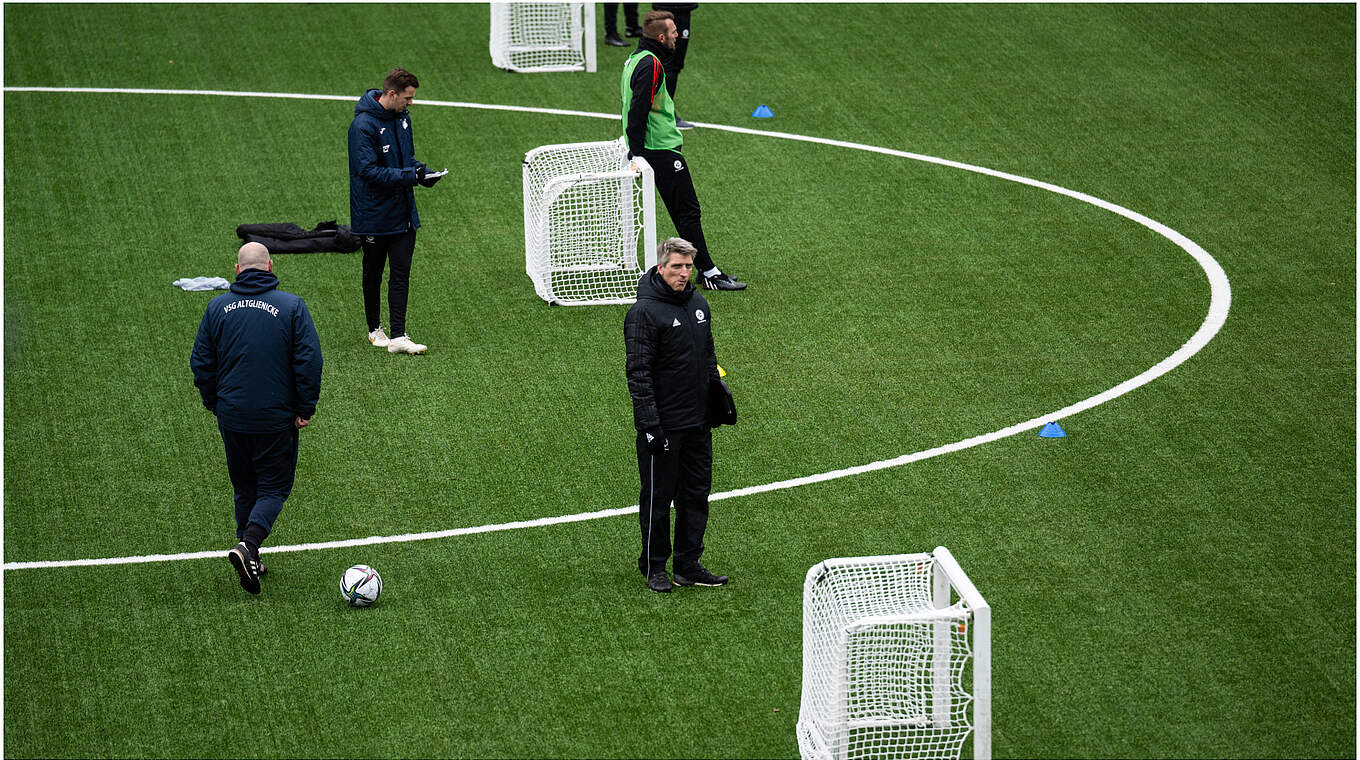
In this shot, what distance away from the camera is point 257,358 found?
8.37 meters

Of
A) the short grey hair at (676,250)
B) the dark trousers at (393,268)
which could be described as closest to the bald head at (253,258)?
the short grey hair at (676,250)

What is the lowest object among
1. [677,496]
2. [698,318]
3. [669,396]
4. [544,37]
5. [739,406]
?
[739,406]

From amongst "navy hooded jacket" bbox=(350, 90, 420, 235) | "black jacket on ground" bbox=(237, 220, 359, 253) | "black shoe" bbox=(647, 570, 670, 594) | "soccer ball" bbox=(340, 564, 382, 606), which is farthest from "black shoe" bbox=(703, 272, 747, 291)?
"soccer ball" bbox=(340, 564, 382, 606)

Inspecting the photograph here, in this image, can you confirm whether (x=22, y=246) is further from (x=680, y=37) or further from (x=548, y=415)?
(x=680, y=37)

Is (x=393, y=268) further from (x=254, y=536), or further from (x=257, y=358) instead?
(x=254, y=536)

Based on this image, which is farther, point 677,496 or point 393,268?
point 393,268

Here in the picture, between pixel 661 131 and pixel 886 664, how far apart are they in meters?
6.32

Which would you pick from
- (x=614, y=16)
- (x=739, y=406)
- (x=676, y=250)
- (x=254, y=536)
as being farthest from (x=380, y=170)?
(x=614, y=16)

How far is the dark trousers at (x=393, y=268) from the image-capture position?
11.5 meters

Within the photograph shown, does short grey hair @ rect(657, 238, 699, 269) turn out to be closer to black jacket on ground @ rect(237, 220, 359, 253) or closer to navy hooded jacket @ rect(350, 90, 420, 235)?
navy hooded jacket @ rect(350, 90, 420, 235)

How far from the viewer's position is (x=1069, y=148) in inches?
626

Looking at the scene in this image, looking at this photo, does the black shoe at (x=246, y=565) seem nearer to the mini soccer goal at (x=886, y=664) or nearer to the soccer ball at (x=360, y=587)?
the soccer ball at (x=360, y=587)

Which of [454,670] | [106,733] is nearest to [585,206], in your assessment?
[454,670]

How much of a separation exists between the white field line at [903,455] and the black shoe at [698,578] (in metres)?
0.96
